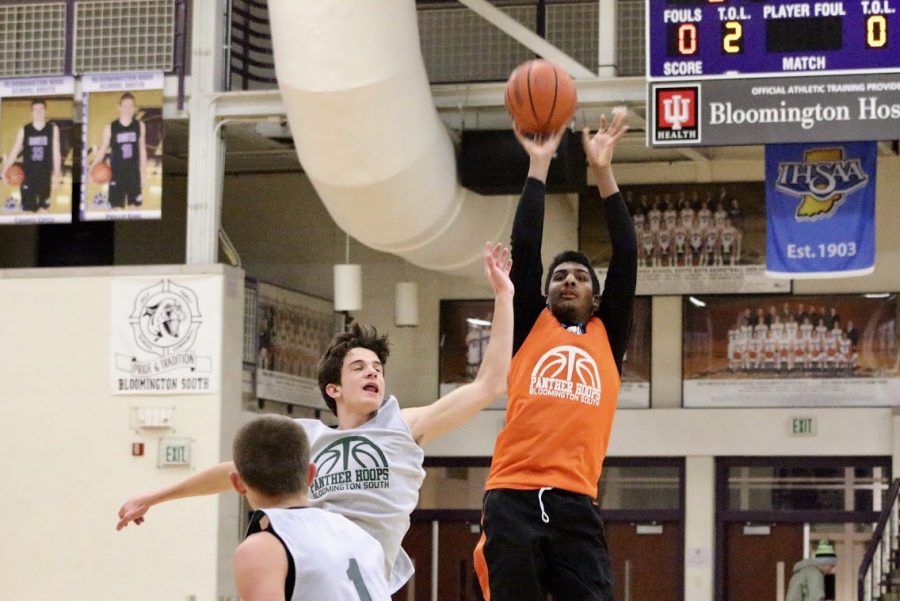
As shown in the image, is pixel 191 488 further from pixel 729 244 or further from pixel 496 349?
pixel 729 244

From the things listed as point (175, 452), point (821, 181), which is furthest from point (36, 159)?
point (821, 181)

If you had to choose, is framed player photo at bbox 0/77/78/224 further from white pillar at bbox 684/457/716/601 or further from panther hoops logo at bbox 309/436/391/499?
panther hoops logo at bbox 309/436/391/499

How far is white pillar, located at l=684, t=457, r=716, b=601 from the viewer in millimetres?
18031

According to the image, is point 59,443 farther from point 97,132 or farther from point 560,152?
point 560,152

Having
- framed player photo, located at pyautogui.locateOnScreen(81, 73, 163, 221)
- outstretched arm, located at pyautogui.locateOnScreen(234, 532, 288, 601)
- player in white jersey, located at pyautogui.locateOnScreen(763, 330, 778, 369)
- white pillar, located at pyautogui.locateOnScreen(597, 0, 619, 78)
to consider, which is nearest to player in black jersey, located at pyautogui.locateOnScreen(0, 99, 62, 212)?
framed player photo, located at pyautogui.locateOnScreen(81, 73, 163, 221)

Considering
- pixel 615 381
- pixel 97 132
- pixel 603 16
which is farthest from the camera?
pixel 97 132

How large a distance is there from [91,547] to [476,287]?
5627 millimetres

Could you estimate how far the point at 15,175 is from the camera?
53.9 ft

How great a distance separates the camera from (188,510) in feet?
51.5

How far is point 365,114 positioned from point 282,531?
10065 mm

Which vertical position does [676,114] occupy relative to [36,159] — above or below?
above

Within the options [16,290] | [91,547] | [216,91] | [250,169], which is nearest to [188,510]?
[91,547]

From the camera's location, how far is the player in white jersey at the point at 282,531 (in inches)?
165

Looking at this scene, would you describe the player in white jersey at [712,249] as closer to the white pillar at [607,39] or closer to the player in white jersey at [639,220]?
the player in white jersey at [639,220]
